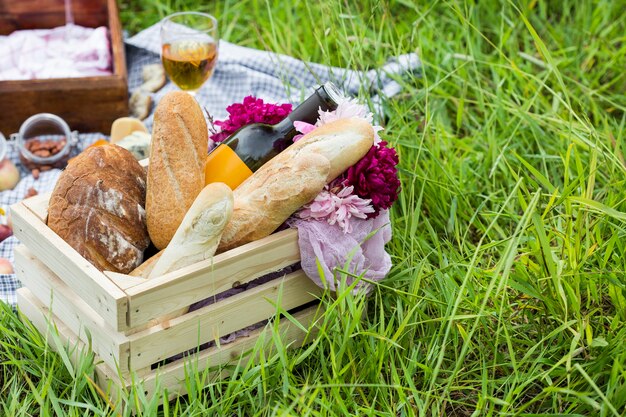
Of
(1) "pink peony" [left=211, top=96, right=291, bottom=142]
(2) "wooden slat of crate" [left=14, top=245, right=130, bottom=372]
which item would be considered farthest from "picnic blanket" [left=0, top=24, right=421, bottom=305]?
(2) "wooden slat of crate" [left=14, top=245, right=130, bottom=372]

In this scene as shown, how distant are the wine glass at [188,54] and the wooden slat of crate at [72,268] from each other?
0.93m

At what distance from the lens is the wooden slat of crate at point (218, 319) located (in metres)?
1.72

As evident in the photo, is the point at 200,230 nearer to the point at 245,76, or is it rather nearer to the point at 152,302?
the point at 152,302

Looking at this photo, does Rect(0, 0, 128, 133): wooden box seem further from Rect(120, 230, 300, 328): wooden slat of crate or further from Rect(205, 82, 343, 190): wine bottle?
Rect(120, 230, 300, 328): wooden slat of crate

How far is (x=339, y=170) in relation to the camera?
1.85 m

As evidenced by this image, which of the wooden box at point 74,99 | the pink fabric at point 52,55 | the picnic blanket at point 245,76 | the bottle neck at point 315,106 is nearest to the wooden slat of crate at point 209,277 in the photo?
the bottle neck at point 315,106

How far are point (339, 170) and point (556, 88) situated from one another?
4.90 ft

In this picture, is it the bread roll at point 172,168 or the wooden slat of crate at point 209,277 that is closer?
the wooden slat of crate at point 209,277

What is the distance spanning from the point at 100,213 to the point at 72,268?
0.45 ft

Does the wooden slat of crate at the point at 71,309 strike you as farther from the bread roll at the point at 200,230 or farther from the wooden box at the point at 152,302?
the bread roll at the point at 200,230

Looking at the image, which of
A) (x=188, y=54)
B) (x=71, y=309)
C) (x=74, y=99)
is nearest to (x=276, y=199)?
(x=71, y=309)

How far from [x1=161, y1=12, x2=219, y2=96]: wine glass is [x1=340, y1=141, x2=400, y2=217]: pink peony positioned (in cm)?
99

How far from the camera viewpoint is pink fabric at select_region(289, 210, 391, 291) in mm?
1840

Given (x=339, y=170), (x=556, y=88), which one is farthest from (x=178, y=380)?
(x=556, y=88)
